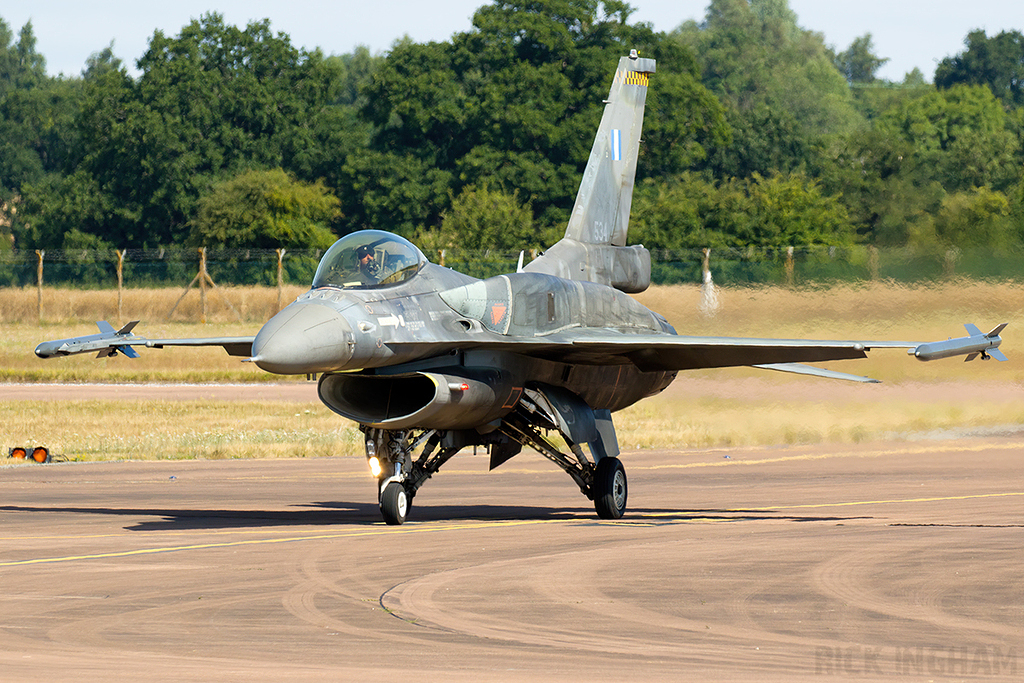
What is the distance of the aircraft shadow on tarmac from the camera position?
17.6 meters

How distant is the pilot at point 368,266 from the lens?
16.1m

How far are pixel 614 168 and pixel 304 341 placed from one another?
826 centimetres

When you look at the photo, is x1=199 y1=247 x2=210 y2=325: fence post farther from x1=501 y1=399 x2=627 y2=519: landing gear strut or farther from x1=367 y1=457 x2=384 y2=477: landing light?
x1=367 y1=457 x2=384 y2=477: landing light

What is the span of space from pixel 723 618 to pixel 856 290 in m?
18.8

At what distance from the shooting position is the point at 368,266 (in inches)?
636

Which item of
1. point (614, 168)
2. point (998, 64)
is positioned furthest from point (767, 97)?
point (614, 168)

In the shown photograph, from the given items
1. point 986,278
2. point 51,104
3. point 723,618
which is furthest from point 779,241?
point 51,104

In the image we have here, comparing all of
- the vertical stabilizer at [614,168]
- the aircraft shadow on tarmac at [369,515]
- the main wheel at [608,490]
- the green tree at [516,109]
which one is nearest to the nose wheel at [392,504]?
the aircraft shadow on tarmac at [369,515]

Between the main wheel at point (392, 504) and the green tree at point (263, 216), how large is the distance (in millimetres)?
54222

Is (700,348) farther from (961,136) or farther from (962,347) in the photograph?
(961,136)

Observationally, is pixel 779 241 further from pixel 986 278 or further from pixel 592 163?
pixel 592 163

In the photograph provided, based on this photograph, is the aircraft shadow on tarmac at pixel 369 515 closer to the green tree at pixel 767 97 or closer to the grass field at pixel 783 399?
the grass field at pixel 783 399

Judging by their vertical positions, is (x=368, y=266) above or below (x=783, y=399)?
above

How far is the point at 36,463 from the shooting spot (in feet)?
82.7
